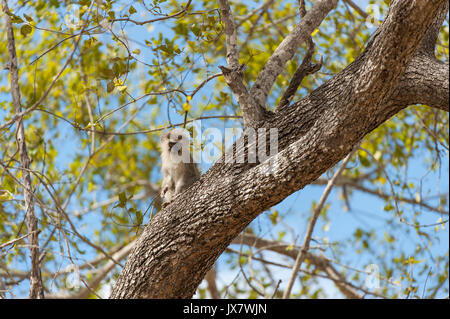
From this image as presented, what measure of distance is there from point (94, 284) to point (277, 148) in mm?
3415

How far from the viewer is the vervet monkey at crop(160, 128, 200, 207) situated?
206 inches

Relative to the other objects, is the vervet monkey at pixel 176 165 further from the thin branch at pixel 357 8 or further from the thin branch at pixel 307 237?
the thin branch at pixel 357 8

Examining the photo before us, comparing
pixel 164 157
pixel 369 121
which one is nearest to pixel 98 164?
pixel 164 157

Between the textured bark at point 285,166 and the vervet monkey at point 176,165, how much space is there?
1915mm

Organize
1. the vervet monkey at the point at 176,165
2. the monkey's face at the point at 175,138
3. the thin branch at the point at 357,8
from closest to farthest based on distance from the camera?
the thin branch at the point at 357,8, the vervet monkey at the point at 176,165, the monkey's face at the point at 175,138

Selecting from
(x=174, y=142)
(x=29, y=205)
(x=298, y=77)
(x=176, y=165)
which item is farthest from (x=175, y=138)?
(x=298, y=77)

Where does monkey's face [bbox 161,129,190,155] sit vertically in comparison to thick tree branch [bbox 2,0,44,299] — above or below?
above

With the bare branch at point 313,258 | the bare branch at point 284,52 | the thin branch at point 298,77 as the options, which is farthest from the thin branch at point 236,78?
the bare branch at point 313,258

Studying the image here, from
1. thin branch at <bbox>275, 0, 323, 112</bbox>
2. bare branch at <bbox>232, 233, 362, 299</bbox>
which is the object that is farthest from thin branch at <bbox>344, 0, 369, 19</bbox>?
bare branch at <bbox>232, 233, 362, 299</bbox>

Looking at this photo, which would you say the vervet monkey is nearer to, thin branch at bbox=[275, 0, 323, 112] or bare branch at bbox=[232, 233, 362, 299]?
bare branch at bbox=[232, 233, 362, 299]

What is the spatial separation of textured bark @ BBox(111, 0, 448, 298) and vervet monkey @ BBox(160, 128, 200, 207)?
6.28ft

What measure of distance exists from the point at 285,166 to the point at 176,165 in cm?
260

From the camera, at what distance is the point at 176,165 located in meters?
5.33

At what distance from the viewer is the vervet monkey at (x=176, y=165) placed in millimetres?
5223
